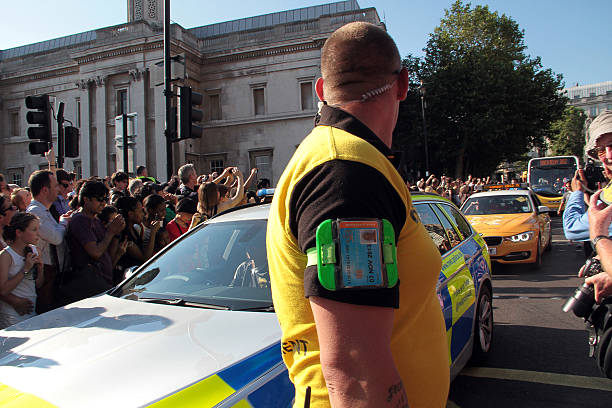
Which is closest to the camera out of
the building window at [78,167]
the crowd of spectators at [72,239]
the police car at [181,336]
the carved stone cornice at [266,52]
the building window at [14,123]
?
the police car at [181,336]

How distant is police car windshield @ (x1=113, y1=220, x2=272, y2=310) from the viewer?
2646mm

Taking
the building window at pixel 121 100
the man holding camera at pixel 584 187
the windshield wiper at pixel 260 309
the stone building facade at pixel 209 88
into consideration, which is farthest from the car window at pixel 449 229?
the building window at pixel 121 100

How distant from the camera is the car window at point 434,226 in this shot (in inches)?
150

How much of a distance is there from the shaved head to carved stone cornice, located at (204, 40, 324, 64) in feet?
106

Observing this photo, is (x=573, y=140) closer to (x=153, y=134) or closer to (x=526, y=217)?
(x=153, y=134)

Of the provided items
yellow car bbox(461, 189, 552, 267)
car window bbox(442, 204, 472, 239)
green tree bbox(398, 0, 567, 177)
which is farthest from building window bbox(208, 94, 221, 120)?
car window bbox(442, 204, 472, 239)

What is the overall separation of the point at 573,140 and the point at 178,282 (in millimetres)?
87137

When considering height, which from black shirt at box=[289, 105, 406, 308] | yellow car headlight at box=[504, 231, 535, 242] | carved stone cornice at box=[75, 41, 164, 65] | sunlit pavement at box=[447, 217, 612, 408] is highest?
carved stone cornice at box=[75, 41, 164, 65]

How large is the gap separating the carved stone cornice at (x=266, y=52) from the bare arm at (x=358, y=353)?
32811 millimetres

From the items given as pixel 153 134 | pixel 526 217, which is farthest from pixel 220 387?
pixel 153 134

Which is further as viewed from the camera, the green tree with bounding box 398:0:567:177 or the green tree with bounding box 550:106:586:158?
the green tree with bounding box 550:106:586:158

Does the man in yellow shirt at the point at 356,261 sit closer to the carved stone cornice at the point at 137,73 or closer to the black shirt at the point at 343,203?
the black shirt at the point at 343,203

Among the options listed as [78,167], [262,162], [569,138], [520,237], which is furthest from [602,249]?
[569,138]

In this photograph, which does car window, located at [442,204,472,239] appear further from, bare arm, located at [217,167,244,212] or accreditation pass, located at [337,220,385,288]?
accreditation pass, located at [337,220,385,288]
